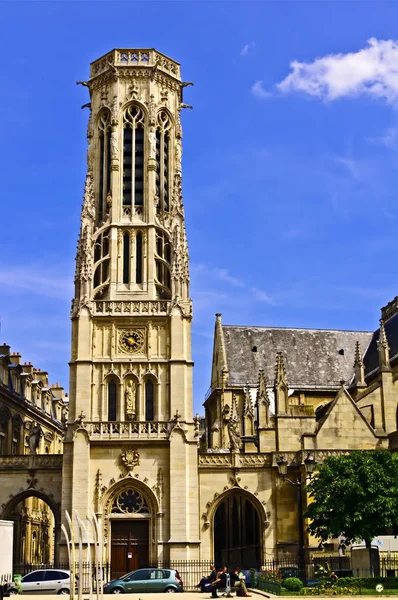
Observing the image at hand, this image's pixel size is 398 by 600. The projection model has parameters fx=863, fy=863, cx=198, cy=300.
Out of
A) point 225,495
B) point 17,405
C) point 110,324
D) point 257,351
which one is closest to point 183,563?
point 225,495

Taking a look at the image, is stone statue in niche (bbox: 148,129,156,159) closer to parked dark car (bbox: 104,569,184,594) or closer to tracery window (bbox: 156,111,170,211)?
tracery window (bbox: 156,111,170,211)

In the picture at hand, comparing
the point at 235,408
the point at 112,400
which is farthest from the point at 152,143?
the point at 235,408

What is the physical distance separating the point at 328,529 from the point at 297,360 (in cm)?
2942

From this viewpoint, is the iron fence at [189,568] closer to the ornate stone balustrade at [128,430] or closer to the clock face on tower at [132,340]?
the ornate stone balustrade at [128,430]

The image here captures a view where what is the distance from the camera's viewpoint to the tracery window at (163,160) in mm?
57781

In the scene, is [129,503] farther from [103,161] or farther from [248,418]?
[103,161]

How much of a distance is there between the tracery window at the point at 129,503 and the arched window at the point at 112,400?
455 centimetres

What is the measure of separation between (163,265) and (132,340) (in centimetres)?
582

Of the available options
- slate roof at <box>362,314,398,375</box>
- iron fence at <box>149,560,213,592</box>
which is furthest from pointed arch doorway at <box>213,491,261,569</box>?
slate roof at <box>362,314,398,375</box>

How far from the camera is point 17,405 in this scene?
213 feet

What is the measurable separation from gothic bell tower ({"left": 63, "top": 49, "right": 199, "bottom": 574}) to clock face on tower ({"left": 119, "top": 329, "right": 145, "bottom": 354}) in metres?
0.06

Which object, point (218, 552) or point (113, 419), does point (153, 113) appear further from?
point (218, 552)

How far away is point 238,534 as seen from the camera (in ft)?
198

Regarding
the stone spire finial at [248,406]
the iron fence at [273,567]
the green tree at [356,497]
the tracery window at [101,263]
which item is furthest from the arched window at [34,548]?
the green tree at [356,497]
